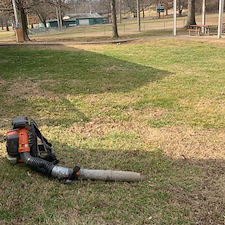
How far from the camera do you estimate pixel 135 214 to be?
3115 millimetres

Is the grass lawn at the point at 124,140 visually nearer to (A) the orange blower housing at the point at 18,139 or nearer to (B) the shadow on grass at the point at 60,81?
(B) the shadow on grass at the point at 60,81

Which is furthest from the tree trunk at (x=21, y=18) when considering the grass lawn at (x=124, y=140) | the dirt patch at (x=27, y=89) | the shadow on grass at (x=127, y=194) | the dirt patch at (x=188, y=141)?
the shadow on grass at (x=127, y=194)

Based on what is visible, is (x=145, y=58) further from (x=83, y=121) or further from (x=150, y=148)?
(x=150, y=148)

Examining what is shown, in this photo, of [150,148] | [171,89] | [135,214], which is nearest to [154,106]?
[171,89]

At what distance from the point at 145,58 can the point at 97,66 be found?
2762mm

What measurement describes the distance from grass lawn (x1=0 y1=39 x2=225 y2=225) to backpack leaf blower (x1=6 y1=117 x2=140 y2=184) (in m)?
0.10

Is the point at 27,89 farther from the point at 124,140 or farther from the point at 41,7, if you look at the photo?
the point at 41,7

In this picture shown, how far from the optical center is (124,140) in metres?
5.06

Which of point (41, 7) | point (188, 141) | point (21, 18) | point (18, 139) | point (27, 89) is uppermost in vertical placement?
point (41, 7)

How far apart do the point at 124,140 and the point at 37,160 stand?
67.2 inches

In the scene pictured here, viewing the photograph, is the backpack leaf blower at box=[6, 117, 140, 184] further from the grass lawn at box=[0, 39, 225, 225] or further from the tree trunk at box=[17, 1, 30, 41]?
the tree trunk at box=[17, 1, 30, 41]

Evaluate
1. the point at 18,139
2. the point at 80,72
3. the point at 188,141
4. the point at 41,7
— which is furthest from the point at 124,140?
the point at 41,7

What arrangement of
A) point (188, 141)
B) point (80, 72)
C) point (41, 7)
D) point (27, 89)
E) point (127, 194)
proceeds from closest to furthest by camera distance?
1. point (127, 194)
2. point (188, 141)
3. point (27, 89)
4. point (80, 72)
5. point (41, 7)

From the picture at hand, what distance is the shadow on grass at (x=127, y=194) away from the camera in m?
3.08
